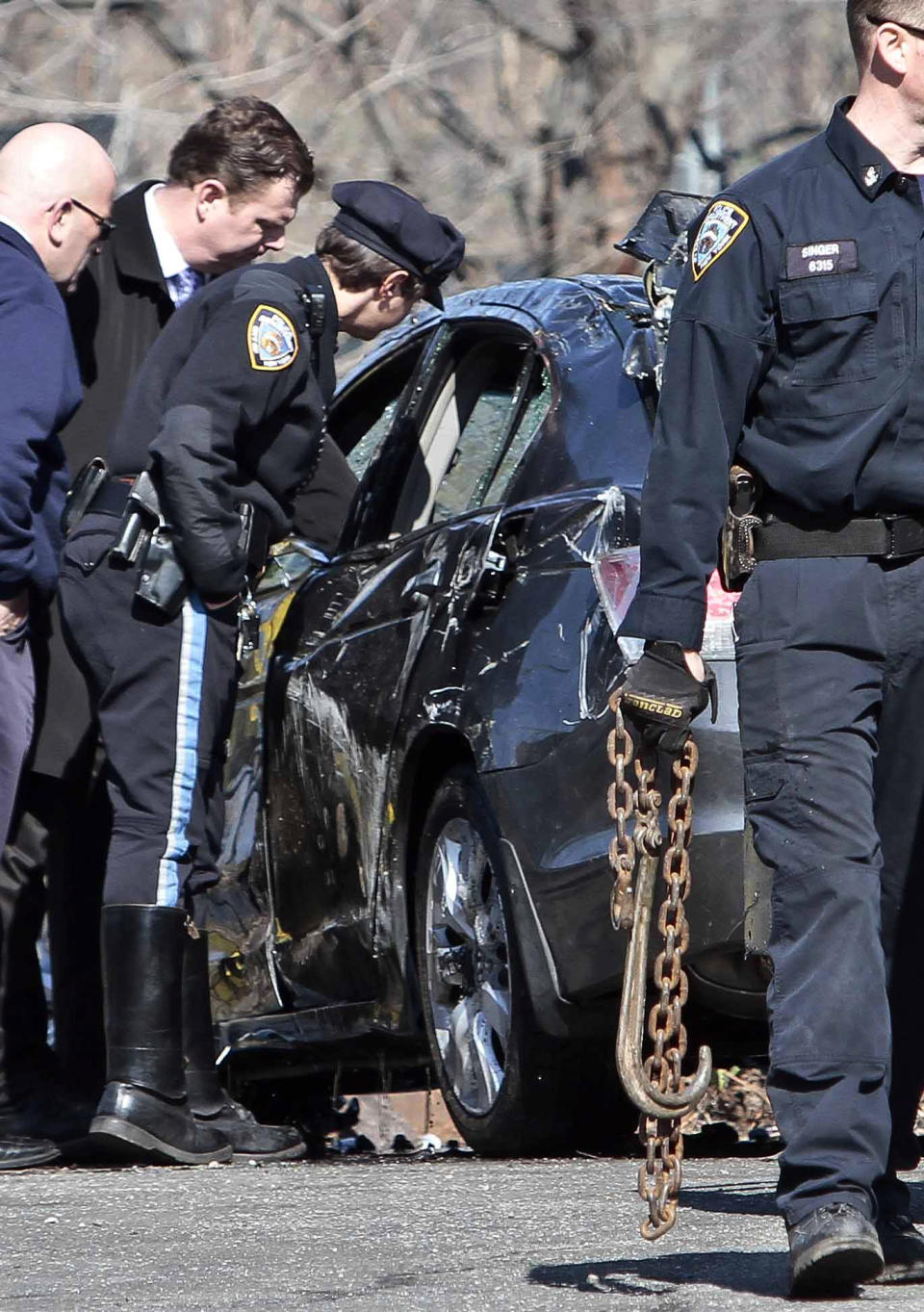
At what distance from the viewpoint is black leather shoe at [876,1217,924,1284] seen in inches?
139

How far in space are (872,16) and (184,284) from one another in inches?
95.2

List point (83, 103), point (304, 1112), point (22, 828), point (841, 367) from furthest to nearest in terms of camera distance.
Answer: point (83, 103)
point (304, 1112)
point (22, 828)
point (841, 367)

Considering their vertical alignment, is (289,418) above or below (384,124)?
below

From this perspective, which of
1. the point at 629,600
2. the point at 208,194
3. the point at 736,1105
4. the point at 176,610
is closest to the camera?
the point at 629,600

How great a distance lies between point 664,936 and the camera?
11.5ft

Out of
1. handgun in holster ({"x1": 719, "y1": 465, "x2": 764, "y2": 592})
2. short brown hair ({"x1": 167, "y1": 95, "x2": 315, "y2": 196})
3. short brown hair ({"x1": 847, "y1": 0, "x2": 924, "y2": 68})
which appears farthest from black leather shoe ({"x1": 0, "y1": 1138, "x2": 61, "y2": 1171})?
short brown hair ({"x1": 847, "y1": 0, "x2": 924, "y2": 68})

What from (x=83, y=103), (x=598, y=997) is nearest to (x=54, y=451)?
(x=598, y=997)

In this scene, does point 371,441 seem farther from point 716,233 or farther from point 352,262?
point 716,233

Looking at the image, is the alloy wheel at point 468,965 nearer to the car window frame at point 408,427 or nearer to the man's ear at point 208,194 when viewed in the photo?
the car window frame at point 408,427

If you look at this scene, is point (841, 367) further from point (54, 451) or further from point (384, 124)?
point (384, 124)

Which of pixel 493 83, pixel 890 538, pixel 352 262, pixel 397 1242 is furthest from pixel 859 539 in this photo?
pixel 493 83

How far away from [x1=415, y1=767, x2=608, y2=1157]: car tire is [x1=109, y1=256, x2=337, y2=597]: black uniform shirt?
691mm

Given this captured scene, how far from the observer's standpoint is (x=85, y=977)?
5770 mm

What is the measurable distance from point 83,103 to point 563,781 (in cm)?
890
